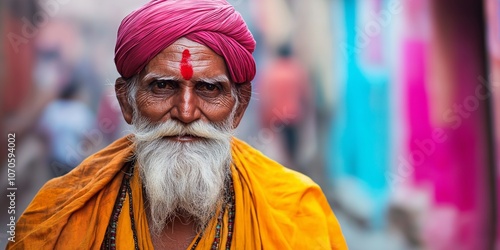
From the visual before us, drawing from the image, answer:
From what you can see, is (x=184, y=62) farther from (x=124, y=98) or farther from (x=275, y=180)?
(x=275, y=180)

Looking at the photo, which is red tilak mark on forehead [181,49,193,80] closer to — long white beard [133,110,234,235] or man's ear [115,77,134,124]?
long white beard [133,110,234,235]

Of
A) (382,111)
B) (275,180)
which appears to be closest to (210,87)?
(275,180)

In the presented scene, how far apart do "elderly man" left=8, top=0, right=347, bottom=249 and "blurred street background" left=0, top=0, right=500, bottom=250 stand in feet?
4.10

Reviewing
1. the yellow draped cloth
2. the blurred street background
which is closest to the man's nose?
the yellow draped cloth

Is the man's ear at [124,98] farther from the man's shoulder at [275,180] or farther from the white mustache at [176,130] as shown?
the man's shoulder at [275,180]

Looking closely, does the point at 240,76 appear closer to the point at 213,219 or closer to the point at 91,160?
→ the point at 213,219

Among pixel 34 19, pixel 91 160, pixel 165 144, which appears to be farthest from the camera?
pixel 34 19

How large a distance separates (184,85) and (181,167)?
299 millimetres

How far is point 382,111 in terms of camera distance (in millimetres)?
3824

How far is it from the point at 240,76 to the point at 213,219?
55 cm

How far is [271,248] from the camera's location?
7.81 ft

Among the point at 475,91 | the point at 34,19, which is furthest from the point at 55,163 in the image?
the point at 475,91

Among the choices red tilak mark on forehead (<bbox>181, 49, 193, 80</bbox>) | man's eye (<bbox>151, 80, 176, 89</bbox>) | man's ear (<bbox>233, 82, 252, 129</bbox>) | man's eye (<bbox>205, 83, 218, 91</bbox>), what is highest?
red tilak mark on forehead (<bbox>181, 49, 193, 80</bbox>)

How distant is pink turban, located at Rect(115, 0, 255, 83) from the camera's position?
7.61 ft
